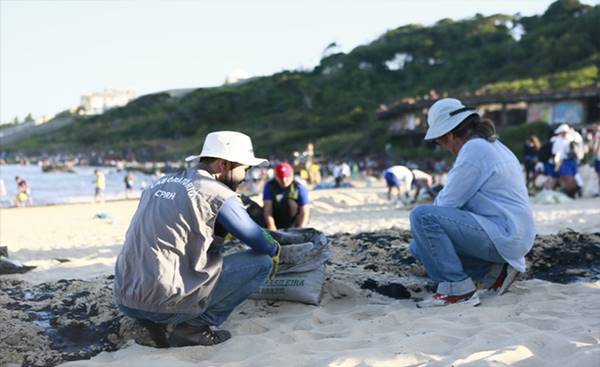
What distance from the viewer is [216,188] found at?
9.14ft

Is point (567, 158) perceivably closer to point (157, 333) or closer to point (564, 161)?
point (564, 161)

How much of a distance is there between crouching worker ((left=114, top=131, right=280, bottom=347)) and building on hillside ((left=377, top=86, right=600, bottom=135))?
28.4 metres

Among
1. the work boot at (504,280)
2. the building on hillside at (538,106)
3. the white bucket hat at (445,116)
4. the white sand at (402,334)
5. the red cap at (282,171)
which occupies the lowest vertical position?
the white sand at (402,334)

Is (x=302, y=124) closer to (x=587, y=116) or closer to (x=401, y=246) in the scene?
(x=587, y=116)

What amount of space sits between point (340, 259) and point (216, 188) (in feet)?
7.05

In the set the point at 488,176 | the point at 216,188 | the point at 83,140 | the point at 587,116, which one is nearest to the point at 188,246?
the point at 216,188

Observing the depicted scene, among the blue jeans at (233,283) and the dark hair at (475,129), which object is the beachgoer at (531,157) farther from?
the blue jeans at (233,283)

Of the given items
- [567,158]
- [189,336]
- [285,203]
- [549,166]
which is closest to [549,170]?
[549,166]

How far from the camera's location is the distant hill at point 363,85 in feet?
161

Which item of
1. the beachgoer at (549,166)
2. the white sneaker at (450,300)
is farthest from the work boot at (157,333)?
the beachgoer at (549,166)

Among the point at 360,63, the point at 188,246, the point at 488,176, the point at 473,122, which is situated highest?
the point at 360,63

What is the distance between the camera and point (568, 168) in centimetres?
1153

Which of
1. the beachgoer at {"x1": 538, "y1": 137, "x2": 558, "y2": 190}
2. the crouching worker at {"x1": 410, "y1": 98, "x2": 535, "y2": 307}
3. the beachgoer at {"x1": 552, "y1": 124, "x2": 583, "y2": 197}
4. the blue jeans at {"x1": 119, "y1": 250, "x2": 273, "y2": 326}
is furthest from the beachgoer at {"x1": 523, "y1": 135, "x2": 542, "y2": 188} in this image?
the blue jeans at {"x1": 119, "y1": 250, "x2": 273, "y2": 326}

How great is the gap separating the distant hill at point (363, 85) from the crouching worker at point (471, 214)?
123 feet
